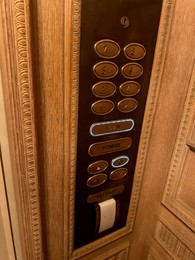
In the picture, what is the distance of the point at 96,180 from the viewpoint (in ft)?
1.57

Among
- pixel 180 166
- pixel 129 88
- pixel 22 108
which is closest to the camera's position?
pixel 22 108

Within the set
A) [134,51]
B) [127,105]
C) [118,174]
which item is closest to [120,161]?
[118,174]

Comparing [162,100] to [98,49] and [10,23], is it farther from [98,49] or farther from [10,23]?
[10,23]

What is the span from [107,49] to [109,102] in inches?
4.2

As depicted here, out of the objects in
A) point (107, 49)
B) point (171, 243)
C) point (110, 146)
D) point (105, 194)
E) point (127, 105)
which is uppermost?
point (107, 49)

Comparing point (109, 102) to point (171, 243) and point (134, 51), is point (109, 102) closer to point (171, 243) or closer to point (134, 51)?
point (134, 51)

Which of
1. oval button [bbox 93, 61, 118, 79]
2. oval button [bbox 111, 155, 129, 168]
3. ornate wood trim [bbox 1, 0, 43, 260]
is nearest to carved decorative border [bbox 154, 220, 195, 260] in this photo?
oval button [bbox 111, 155, 129, 168]

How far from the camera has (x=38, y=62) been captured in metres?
0.33

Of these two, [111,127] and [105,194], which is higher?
[111,127]

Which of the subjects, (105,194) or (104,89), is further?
(105,194)

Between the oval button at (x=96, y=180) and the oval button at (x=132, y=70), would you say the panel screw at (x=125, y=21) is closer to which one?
the oval button at (x=132, y=70)

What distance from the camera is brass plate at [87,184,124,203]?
0.49 m

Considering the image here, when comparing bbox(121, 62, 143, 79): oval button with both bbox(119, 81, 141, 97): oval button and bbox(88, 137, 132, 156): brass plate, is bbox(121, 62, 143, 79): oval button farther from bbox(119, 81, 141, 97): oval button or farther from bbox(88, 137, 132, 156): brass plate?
bbox(88, 137, 132, 156): brass plate

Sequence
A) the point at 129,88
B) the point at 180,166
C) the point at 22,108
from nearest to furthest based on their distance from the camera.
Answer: the point at 22,108, the point at 129,88, the point at 180,166
